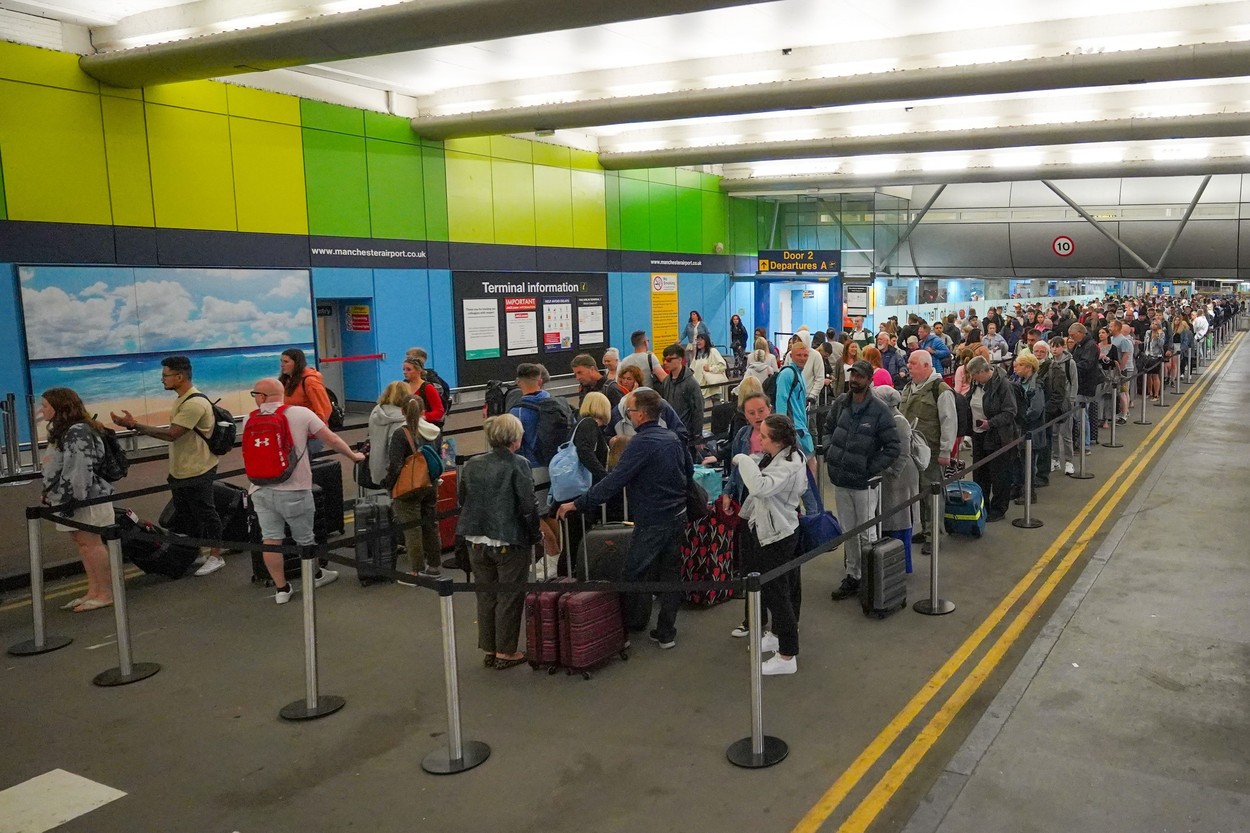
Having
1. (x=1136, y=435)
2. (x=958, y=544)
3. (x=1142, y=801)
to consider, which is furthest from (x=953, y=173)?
(x=1142, y=801)

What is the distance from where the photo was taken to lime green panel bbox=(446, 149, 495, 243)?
61.8ft

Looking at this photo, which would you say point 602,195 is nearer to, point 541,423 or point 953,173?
point 953,173

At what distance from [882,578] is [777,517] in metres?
1.55

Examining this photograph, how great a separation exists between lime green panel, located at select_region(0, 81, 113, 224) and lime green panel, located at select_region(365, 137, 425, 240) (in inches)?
198

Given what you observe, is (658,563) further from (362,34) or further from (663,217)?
(663,217)

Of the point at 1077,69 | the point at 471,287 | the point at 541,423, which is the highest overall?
the point at 1077,69

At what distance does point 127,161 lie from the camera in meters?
13.3

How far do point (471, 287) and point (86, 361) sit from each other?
8.03m

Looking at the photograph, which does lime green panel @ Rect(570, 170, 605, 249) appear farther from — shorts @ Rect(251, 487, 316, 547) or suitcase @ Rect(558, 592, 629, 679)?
suitcase @ Rect(558, 592, 629, 679)

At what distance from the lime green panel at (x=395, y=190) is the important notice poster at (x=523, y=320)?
1.53 m

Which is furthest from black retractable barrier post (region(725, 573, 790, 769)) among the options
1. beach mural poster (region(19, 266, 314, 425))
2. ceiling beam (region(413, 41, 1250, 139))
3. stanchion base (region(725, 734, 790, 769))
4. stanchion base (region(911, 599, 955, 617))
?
beach mural poster (region(19, 266, 314, 425))

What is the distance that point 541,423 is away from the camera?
25.1 feet

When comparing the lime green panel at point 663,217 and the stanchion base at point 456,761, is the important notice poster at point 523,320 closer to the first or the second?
the lime green panel at point 663,217

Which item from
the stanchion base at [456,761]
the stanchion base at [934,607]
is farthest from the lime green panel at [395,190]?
the stanchion base at [456,761]
